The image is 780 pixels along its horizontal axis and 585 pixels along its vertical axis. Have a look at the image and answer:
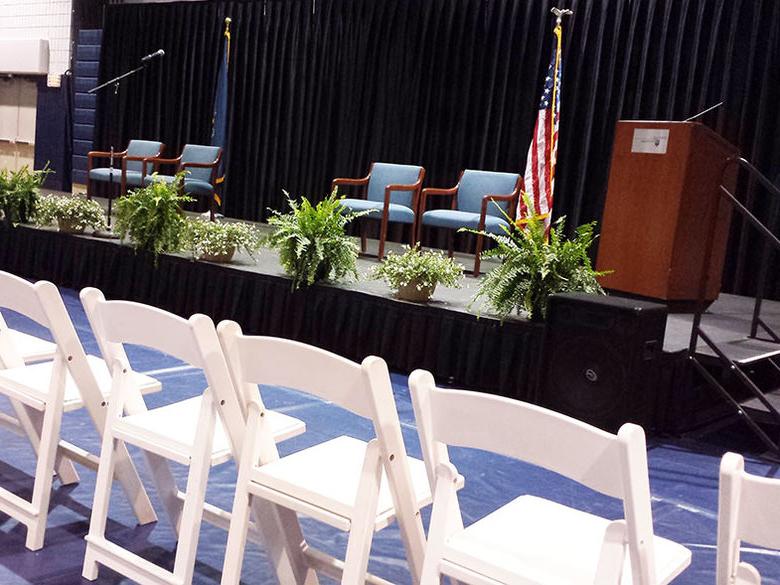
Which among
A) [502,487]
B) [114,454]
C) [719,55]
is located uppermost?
[719,55]

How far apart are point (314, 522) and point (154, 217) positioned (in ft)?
12.1

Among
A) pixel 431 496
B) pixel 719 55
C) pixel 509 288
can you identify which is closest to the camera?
pixel 431 496

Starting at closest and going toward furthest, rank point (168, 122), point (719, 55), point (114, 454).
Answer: point (114, 454)
point (719, 55)
point (168, 122)

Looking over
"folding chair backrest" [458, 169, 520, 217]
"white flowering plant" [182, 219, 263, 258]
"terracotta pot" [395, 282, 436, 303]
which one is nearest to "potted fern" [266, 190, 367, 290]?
"terracotta pot" [395, 282, 436, 303]

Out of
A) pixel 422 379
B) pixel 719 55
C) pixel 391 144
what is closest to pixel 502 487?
pixel 422 379

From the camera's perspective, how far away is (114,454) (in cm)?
213

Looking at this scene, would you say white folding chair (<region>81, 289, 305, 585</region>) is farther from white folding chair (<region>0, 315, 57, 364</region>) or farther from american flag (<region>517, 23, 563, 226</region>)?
american flag (<region>517, 23, 563, 226</region>)

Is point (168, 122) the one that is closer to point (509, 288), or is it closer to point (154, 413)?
point (509, 288)

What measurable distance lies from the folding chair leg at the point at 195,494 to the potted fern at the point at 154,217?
158 inches

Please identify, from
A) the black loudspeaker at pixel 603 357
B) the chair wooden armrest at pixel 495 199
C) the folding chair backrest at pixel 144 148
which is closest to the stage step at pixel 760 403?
the black loudspeaker at pixel 603 357

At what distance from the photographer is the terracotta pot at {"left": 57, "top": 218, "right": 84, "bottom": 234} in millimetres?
6719

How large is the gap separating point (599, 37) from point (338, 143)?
10.5 ft

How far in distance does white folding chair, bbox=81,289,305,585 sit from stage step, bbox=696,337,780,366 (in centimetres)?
252

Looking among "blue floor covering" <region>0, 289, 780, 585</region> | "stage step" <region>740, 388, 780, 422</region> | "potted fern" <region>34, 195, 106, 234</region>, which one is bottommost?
"blue floor covering" <region>0, 289, 780, 585</region>
